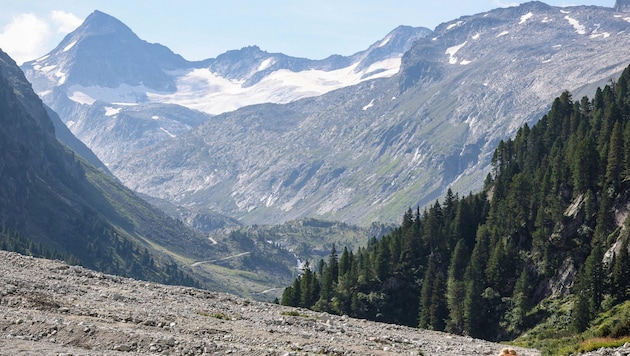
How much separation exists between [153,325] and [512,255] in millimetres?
111371

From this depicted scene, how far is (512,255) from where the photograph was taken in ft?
477

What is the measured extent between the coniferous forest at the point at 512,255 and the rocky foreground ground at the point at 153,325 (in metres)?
50.8

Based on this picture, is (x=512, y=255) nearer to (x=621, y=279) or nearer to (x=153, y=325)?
(x=621, y=279)

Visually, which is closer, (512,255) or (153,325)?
(153,325)

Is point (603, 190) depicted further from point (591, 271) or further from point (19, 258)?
point (19, 258)

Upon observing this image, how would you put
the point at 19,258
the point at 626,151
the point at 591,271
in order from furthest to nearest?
the point at 626,151
the point at 591,271
the point at 19,258

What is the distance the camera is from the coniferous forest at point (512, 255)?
124m

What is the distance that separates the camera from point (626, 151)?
13425 cm

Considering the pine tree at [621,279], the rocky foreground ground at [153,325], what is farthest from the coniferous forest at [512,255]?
the rocky foreground ground at [153,325]

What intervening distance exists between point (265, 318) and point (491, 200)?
4958 inches

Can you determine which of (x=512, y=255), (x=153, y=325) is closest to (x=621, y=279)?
(x=512, y=255)

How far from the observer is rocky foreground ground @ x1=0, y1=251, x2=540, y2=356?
38.2 m

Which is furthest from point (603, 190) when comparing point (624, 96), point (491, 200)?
point (624, 96)

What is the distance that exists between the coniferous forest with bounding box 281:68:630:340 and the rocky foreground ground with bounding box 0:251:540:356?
5080 centimetres
